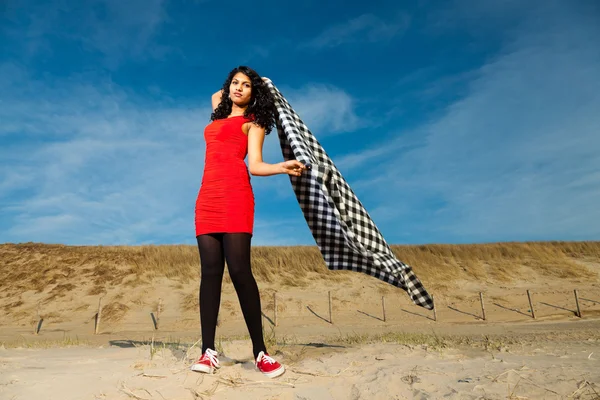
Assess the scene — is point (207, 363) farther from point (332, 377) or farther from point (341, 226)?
point (341, 226)

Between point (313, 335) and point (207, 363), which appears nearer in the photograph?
point (207, 363)

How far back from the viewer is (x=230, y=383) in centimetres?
243

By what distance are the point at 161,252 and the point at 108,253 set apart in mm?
2972

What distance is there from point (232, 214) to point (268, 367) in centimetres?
104

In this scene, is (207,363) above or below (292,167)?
below

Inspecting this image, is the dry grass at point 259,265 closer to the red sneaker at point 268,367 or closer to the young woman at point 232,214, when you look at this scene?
the young woman at point 232,214

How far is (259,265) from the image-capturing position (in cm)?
2325

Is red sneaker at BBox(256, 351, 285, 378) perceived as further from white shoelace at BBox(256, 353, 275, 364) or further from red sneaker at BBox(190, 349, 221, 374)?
red sneaker at BBox(190, 349, 221, 374)

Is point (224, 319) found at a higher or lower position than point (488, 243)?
lower

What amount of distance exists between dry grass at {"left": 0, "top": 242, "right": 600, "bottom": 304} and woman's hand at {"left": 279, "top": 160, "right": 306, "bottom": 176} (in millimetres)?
17804

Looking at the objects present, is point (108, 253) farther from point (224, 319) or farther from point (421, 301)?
point (421, 301)

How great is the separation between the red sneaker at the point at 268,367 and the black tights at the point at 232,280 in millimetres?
→ 95

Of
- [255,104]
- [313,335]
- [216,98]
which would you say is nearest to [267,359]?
[255,104]

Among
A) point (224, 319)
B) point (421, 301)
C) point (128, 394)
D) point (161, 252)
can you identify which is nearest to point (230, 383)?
point (128, 394)
